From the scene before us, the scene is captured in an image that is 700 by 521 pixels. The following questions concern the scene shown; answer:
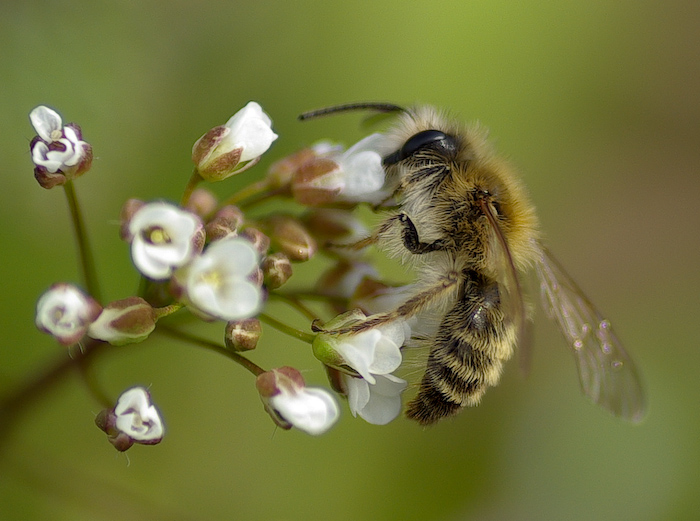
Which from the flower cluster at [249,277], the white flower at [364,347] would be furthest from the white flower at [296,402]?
the white flower at [364,347]

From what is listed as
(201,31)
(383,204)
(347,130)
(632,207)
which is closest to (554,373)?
(632,207)

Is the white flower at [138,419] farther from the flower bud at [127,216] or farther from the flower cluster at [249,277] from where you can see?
the flower bud at [127,216]

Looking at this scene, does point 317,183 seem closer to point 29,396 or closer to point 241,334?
point 241,334

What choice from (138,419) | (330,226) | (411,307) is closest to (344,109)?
(330,226)

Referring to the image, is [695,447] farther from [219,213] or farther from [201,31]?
[201,31]

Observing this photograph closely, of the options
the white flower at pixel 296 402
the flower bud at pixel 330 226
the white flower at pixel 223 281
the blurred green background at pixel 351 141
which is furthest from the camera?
the blurred green background at pixel 351 141

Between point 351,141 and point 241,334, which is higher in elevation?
point 351,141
